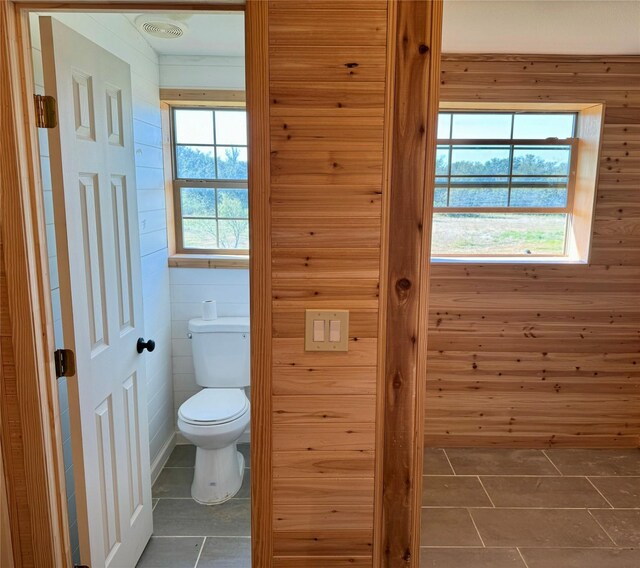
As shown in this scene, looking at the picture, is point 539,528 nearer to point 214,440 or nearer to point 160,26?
point 214,440

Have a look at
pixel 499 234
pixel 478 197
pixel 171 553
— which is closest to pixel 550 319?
pixel 499 234

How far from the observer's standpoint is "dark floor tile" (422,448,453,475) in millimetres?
2871

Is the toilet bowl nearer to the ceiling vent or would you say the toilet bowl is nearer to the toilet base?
the toilet base

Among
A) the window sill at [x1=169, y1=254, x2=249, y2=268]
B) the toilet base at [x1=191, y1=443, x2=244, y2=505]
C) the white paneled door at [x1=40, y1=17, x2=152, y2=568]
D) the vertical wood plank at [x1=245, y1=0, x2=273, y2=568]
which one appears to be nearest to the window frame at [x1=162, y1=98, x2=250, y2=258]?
the window sill at [x1=169, y1=254, x2=249, y2=268]

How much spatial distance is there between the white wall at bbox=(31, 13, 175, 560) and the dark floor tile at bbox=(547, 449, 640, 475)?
8.23 feet

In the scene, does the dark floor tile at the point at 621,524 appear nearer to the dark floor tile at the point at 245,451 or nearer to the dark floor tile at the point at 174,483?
the dark floor tile at the point at 245,451

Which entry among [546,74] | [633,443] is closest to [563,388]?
[633,443]

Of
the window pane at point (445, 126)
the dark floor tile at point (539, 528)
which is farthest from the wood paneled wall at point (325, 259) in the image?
the window pane at point (445, 126)

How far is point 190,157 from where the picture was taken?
3.01m

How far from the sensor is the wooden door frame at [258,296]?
4.01 ft

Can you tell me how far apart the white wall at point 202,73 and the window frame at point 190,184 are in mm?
50

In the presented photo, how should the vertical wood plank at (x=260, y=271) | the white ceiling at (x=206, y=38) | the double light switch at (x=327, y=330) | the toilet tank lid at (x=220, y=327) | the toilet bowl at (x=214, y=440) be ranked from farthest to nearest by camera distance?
the toilet tank lid at (x=220, y=327) < the toilet bowl at (x=214, y=440) < the white ceiling at (x=206, y=38) < the double light switch at (x=327, y=330) < the vertical wood plank at (x=260, y=271)

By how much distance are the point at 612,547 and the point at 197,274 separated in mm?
2657

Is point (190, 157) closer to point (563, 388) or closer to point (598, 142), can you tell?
point (598, 142)
